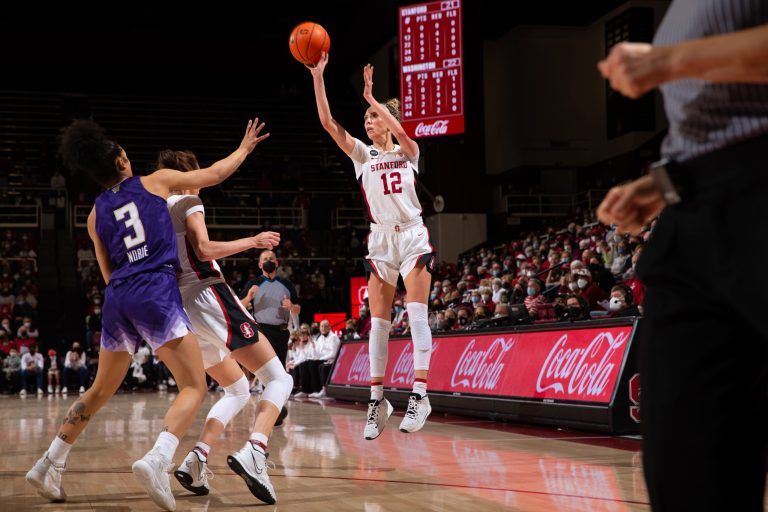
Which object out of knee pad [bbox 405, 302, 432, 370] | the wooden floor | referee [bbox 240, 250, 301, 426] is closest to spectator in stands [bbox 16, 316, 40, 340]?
the wooden floor

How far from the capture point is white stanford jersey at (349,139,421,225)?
19.1 feet

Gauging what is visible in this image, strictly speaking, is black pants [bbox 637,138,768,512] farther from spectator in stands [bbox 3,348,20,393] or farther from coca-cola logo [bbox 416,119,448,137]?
spectator in stands [bbox 3,348,20,393]

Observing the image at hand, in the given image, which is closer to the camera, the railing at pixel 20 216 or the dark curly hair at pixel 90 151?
the dark curly hair at pixel 90 151

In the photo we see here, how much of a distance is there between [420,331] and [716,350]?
447 centimetres

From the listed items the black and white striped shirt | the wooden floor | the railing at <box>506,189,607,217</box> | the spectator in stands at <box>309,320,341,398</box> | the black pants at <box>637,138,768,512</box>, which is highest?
the railing at <box>506,189,607,217</box>

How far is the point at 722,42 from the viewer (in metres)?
1.50

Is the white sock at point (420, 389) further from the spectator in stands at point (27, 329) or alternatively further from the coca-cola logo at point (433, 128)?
the spectator in stands at point (27, 329)

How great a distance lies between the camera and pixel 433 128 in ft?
Result: 64.2

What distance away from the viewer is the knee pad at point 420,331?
5930 mm

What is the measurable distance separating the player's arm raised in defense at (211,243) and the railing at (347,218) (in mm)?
21301

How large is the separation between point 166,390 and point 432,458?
15.0 meters

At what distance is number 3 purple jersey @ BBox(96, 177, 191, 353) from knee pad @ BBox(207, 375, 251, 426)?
70cm

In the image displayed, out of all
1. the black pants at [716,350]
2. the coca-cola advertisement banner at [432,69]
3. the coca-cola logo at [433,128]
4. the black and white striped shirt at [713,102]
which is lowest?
the black pants at [716,350]

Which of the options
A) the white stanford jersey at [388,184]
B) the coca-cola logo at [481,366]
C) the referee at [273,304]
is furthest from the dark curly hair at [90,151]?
the coca-cola logo at [481,366]
